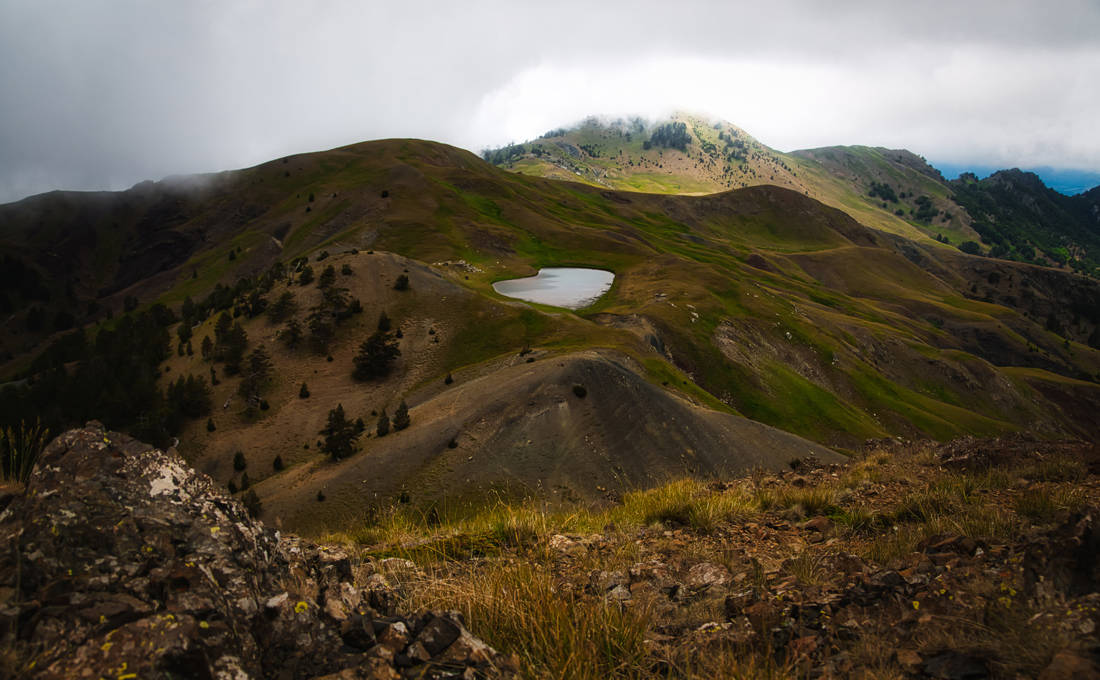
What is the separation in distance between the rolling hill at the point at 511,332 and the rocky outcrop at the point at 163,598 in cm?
1834

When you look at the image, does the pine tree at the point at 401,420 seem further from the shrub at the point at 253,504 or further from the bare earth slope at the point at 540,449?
the shrub at the point at 253,504

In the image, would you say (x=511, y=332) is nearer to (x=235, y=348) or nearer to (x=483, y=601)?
(x=235, y=348)

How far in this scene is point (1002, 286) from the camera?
157 meters

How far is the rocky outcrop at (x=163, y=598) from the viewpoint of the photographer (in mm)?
2264

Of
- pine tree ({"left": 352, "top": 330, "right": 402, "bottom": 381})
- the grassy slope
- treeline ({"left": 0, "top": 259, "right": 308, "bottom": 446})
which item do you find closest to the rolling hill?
treeline ({"left": 0, "top": 259, "right": 308, "bottom": 446})

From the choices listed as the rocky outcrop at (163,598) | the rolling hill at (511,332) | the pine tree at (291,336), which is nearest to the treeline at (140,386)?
the rolling hill at (511,332)

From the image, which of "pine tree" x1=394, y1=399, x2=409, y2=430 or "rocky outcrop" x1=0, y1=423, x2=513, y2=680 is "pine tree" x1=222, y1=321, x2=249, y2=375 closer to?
"pine tree" x1=394, y1=399, x2=409, y2=430

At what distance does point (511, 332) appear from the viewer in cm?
4425

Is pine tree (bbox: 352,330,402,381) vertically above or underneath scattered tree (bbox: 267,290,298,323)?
underneath

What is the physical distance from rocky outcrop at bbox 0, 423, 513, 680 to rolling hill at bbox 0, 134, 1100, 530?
60.2 feet

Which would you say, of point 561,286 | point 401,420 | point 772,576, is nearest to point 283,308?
point 401,420

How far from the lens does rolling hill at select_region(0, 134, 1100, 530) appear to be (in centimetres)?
2505

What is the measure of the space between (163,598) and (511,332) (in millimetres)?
41613

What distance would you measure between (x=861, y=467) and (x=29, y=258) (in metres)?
185
